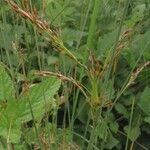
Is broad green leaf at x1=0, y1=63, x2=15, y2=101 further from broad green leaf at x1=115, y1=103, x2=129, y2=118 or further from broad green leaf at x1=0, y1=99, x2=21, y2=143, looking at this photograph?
broad green leaf at x1=115, y1=103, x2=129, y2=118

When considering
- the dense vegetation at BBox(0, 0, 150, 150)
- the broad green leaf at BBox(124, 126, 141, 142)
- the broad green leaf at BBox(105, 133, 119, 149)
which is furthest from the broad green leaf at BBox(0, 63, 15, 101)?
the broad green leaf at BBox(105, 133, 119, 149)

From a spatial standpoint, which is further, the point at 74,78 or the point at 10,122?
the point at 74,78

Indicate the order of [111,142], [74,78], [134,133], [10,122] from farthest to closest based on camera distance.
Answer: [111,142], [134,133], [74,78], [10,122]

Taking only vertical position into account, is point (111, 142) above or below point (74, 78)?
below

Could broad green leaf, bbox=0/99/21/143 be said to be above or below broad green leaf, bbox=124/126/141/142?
above

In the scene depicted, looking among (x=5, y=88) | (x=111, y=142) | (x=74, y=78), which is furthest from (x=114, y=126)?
(x=5, y=88)

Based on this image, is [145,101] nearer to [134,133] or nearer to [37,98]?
[134,133]

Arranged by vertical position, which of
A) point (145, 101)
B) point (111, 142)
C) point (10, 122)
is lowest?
point (111, 142)

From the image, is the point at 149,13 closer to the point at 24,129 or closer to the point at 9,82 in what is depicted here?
the point at 24,129
